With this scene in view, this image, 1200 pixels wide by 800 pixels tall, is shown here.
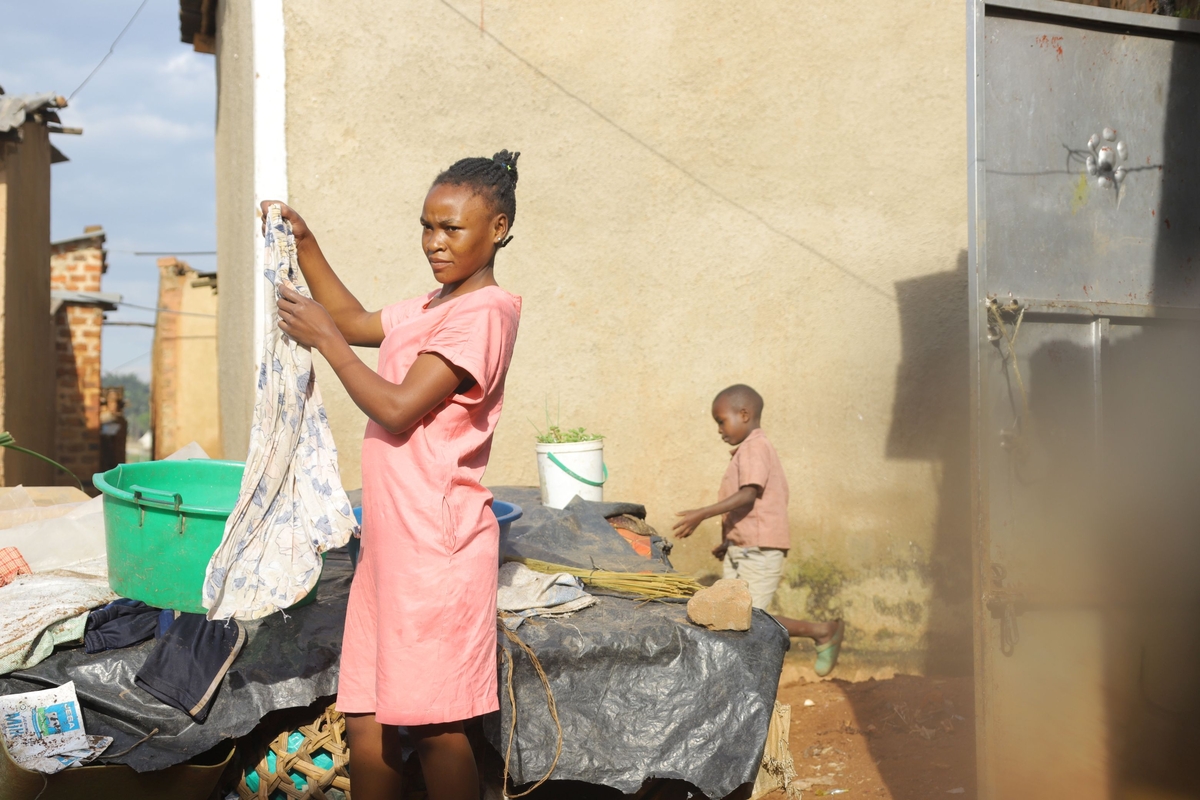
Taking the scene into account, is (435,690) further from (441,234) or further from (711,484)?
(711,484)

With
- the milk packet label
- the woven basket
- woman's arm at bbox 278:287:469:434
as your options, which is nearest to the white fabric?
the milk packet label

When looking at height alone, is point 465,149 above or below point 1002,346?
above

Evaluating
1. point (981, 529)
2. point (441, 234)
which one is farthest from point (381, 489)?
point (981, 529)

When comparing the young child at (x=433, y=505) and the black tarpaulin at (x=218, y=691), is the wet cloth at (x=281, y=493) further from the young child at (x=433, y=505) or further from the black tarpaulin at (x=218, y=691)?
the black tarpaulin at (x=218, y=691)

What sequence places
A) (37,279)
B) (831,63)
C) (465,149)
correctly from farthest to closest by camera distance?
(37,279)
(831,63)
(465,149)

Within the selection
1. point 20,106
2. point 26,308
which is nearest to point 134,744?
point 20,106

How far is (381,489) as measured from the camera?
199 cm

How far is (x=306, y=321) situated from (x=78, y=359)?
10.9m

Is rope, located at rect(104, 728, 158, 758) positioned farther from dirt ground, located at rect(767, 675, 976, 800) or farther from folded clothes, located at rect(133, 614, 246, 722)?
dirt ground, located at rect(767, 675, 976, 800)

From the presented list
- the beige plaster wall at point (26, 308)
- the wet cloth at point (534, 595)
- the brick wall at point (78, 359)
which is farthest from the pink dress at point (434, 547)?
the brick wall at point (78, 359)

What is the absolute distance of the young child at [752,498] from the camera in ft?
16.2

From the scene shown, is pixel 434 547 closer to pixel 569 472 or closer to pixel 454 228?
pixel 454 228

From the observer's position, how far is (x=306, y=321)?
1979mm

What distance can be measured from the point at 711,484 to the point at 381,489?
12.1 ft
